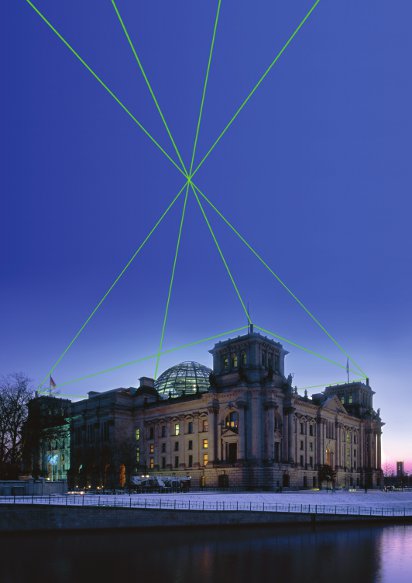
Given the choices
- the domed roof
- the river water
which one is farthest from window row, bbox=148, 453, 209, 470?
the river water

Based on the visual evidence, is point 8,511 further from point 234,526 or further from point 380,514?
point 380,514

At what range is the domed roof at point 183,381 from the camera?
125 m

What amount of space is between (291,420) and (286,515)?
47614mm

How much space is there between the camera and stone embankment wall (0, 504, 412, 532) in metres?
42.8

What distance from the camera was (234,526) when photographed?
48.9 metres

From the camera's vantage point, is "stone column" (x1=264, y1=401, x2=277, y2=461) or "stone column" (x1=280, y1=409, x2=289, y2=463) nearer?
"stone column" (x1=264, y1=401, x2=277, y2=461)

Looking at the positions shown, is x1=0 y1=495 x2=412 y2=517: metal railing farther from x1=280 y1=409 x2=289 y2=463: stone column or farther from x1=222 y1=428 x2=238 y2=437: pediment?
x1=280 y1=409 x2=289 y2=463: stone column

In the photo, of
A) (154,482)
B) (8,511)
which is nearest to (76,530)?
(8,511)

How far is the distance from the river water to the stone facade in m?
46.3

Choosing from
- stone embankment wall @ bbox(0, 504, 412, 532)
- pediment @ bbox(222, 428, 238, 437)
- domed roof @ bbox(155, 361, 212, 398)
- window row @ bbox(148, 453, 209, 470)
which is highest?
domed roof @ bbox(155, 361, 212, 398)

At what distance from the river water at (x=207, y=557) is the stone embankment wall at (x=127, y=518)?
149 cm

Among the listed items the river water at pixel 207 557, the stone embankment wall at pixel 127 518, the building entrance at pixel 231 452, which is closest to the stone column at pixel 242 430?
the building entrance at pixel 231 452

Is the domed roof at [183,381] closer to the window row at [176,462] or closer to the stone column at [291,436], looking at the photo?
the window row at [176,462]

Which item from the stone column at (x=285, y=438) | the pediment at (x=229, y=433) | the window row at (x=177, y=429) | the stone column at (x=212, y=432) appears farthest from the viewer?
the window row at (x=177, y=429)
